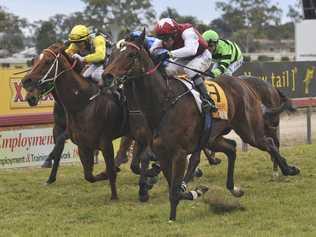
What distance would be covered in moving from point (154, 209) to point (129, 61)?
6.37 feet

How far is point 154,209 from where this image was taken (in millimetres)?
7719

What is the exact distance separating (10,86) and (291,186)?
17.3 feet

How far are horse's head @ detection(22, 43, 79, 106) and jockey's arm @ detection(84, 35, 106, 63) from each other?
0.30 meters

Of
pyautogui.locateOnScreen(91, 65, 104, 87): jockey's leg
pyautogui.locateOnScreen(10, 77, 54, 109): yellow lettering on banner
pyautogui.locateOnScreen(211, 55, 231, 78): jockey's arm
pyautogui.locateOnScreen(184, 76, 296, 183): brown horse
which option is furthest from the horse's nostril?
pyautogui.locateOnScreen(10, 77, 54, 109): yellow lettering on banner

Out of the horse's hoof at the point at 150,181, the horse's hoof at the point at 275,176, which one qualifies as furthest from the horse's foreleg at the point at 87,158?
the horse's hoof at the point at 275,176

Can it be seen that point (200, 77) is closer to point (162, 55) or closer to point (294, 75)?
point (162, 55)

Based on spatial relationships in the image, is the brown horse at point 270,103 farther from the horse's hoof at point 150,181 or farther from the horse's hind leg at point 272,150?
the horse's hoof at point 150,181

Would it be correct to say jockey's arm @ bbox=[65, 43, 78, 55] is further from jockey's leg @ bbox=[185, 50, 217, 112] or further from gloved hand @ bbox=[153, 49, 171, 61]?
gloved hand @ bbox=[153, 49, 171, 61]

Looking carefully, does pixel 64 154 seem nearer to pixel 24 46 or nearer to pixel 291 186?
pixel 291 186

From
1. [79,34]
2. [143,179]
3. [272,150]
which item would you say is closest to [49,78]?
[79,34]

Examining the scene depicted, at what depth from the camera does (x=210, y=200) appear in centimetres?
719

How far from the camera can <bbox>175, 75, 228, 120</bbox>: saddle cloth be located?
7.31 meters

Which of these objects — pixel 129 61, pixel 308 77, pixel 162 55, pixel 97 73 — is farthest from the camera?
pixel 308 77

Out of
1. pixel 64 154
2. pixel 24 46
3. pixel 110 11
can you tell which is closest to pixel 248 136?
pixel 64 154
